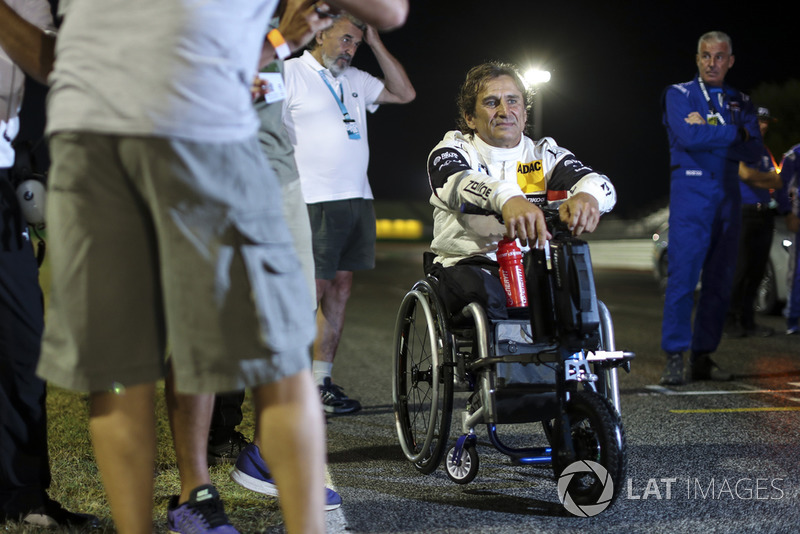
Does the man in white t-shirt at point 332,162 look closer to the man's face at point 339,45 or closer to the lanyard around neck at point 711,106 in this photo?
the man's face at point 339,45

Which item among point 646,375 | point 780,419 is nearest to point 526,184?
point 780,419

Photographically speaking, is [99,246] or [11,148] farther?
[11,148]

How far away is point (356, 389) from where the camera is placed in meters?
5.64

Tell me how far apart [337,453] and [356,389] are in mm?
1745

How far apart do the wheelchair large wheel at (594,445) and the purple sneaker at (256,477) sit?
77cm

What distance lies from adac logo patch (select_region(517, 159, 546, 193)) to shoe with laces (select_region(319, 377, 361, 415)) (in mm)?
1812

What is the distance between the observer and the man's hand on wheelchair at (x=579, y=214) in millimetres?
3000

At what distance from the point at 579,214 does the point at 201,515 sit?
1571 millimetres

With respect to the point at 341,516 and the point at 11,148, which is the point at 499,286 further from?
the point at 11,148

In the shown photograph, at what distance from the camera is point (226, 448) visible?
11.8 ft

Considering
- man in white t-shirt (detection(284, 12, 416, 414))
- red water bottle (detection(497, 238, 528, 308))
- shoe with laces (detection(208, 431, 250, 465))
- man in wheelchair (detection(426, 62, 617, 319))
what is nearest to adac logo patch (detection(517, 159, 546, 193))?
man in wheelchair (detection(426, 62, 617, 319))

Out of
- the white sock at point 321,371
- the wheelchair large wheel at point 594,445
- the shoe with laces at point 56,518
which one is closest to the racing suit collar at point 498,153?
the wheelchair large wheel at point 594,445

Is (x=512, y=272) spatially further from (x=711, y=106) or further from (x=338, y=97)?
(x=711, y=106)

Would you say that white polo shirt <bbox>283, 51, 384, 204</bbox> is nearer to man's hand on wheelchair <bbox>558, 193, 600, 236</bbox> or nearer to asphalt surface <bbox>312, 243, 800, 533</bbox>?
asphalt surface <bbox>312, 243, 800, 533</bbox>
